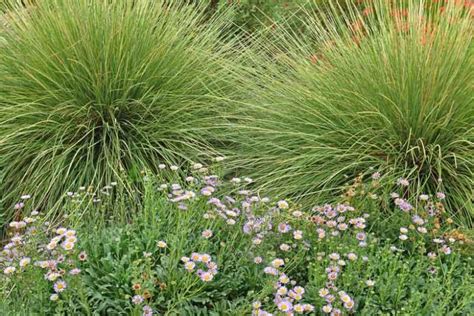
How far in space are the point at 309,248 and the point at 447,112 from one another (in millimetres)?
1218

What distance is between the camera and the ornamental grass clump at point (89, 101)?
3121mm

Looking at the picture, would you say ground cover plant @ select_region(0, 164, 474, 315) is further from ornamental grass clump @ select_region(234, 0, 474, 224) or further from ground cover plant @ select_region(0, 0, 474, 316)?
ornamental grass clump @ select_region(234, 0, 474, 224)

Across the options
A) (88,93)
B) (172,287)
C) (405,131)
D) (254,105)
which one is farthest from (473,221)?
(88,93)

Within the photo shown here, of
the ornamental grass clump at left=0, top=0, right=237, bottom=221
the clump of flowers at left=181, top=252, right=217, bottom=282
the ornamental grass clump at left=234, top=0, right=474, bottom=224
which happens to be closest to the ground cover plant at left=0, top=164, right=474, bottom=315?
the clump of flowers at left=181, top=252, right=217, bottom=282

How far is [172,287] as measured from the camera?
1951mm

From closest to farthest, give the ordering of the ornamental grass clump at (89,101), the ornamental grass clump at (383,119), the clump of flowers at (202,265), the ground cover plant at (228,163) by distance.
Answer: the clump of flowers at (202,265), the ground cover plant at (228,163), the ornamental grass clump at (383,119), the ornamental grass clump at (89,101)

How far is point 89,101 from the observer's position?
3244 mm

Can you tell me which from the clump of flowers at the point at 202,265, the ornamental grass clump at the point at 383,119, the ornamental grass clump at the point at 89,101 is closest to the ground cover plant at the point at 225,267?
the clump of flowers at the point at 202,265

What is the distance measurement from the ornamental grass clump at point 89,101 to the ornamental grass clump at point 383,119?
0.43m

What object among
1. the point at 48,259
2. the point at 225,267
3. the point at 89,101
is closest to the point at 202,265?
the point at 225,267

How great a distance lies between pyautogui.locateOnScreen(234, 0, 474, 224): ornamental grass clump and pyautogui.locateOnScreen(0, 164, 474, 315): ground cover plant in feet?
1.61

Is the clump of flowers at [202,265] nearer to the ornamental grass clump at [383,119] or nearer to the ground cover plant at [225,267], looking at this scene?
the ground cover plant at [225,267]

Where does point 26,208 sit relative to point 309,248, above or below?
above

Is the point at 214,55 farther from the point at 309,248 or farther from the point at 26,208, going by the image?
the point at 309,248
